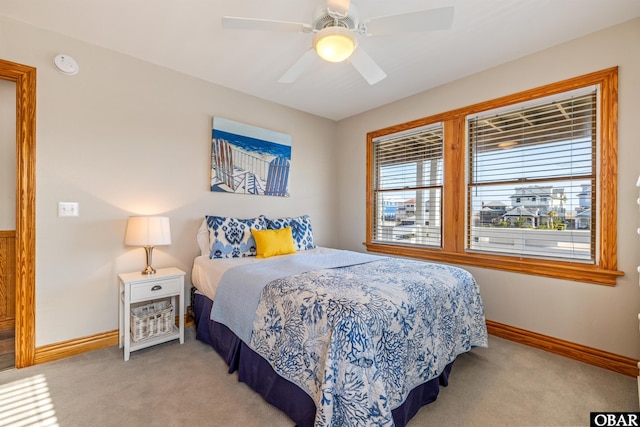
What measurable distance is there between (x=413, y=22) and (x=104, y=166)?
8.62 feet

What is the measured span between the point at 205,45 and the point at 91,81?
3.31 ft

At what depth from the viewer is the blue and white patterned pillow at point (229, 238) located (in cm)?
273

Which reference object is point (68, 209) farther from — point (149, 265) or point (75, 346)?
point (75, 346)

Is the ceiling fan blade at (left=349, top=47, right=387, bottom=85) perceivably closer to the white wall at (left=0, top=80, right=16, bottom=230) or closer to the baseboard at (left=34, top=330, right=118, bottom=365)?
the baseboard at (left=34, top=330, right=118, bottom=365)

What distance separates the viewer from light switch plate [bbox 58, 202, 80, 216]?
88.6 inches

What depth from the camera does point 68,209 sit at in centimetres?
228

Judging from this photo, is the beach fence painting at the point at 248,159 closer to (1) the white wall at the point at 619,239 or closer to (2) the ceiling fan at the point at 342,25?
(2) the ceiling fan at the point at 342,25

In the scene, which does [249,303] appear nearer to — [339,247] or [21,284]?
[21,284]

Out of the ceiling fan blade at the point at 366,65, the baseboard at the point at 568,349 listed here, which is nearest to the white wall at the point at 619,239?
the baseboard at the point at 568,349

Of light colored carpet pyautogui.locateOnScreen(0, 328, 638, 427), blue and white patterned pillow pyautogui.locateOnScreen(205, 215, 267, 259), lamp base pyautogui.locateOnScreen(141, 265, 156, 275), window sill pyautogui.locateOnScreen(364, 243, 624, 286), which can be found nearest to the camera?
light colored carpet pyautogui.locateOnScreen(0, 328, 638, 427)

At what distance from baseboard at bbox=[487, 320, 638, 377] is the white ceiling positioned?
2.49 meters

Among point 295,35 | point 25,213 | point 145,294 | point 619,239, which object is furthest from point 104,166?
point 619,239

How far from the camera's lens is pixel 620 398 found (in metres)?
1.78

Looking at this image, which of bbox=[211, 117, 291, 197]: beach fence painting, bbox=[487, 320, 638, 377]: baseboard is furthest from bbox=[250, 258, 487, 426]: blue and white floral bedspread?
bbox=[211, 117, 291, 197]: beach fence painting
